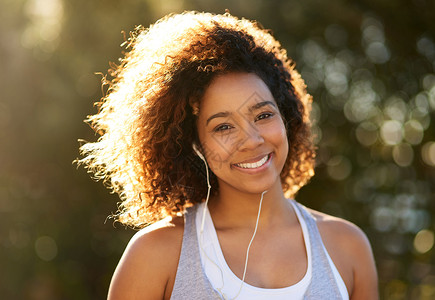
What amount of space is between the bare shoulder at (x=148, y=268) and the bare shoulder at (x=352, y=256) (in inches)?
25.5

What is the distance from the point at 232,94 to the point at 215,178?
457mm

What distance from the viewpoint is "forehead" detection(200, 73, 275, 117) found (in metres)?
2.04

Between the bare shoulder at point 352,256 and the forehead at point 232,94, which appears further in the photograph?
the bare shoulder at point 352,256

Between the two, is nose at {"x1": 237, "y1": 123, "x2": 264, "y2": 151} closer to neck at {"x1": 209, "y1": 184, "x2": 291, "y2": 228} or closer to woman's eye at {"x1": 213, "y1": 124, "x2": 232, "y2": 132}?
woman's eye at {"x1": 213, "y1": 124, "x2": 232, "y2": 132}

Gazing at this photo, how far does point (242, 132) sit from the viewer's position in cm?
204

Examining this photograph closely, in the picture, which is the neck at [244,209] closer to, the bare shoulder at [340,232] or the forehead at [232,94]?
the bare shoulder at [340,232]

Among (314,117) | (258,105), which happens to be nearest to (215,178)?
(258,105)

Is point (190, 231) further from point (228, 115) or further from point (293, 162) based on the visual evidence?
point (293, 162)

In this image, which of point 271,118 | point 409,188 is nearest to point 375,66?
point 409,188

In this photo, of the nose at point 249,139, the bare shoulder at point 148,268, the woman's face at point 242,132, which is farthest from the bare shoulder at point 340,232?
the bare shoulder at point 148,268

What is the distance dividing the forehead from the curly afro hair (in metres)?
0.03

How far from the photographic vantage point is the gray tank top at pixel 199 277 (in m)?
1.98

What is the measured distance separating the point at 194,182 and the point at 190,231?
0.29 meters

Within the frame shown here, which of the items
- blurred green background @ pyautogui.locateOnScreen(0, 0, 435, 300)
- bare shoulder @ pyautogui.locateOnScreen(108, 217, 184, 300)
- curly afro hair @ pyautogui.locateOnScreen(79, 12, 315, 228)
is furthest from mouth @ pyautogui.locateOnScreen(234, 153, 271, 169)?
blurred green background @ pyautogui.locateOnScreen(0, 0, 435, 300)
